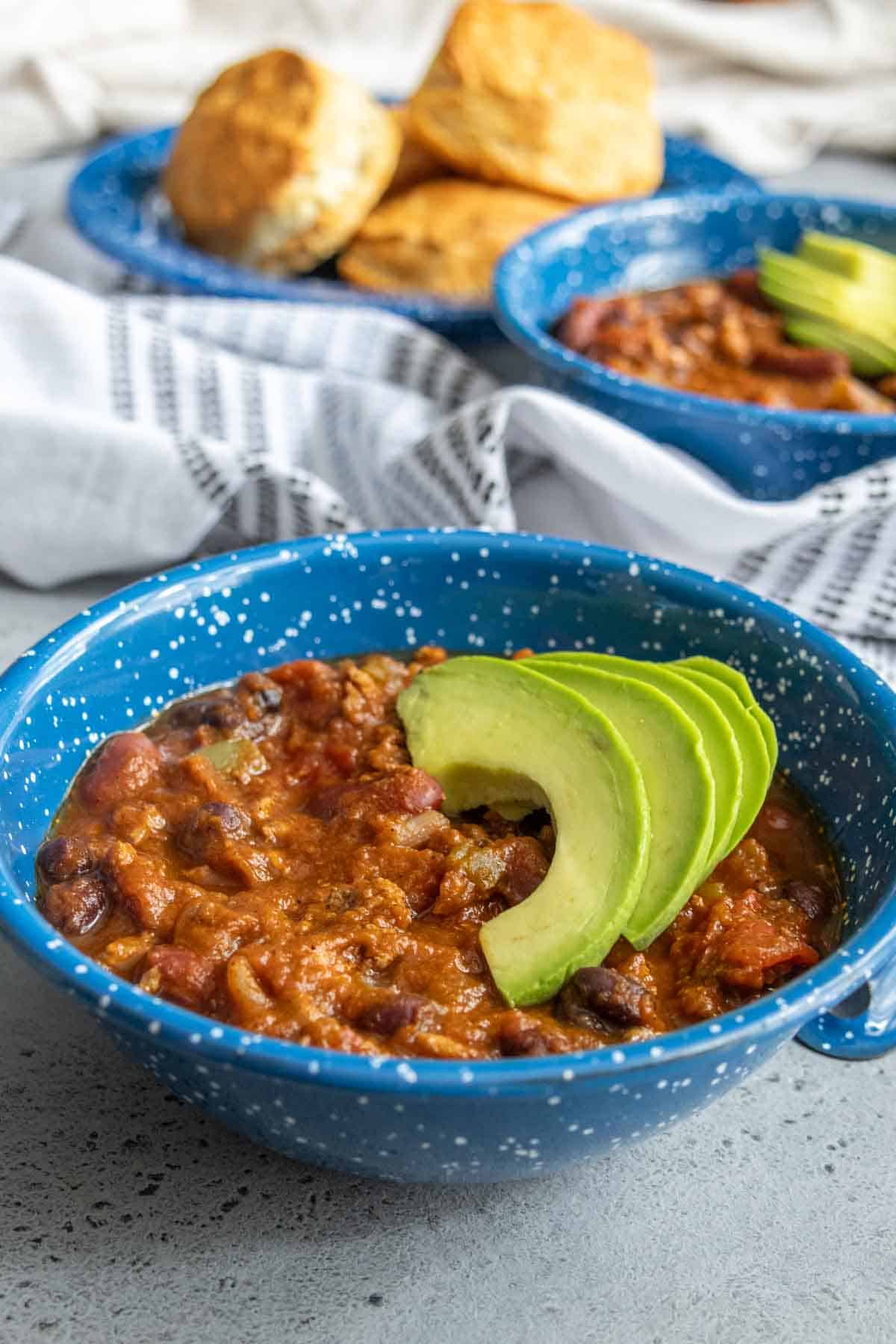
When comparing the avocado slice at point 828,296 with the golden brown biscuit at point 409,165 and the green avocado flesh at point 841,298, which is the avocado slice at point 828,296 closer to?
the green avocado flesh at point 841,298

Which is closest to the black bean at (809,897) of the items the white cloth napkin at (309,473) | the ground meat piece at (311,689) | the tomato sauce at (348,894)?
the tomato sauce at (348,894)

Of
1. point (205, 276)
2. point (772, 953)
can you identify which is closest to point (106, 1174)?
point (772, 953)

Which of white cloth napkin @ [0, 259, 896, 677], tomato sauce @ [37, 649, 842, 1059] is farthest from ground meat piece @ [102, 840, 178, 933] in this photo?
white cloth napkin @ [0, 259, 896, 677]

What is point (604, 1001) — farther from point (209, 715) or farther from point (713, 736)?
point (209, 715)

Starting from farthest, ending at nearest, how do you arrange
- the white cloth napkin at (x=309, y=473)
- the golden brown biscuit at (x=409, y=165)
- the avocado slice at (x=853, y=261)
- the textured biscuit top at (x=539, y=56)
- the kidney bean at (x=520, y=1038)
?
the golden brown biscuit at (x=409, y=165)
the textured biscuit top at (x=539, y=56)
the avocado slice at (x=853, y=261)
the white cloth napkin at (x=309, y=473)
the kidney bean at (x=520, y=1038)

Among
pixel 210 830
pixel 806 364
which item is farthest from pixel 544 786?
pixel 806 364

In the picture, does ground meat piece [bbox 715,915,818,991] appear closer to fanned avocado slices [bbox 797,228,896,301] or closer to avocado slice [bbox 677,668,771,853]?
avocado slice [bbox 677,668,771,853]
